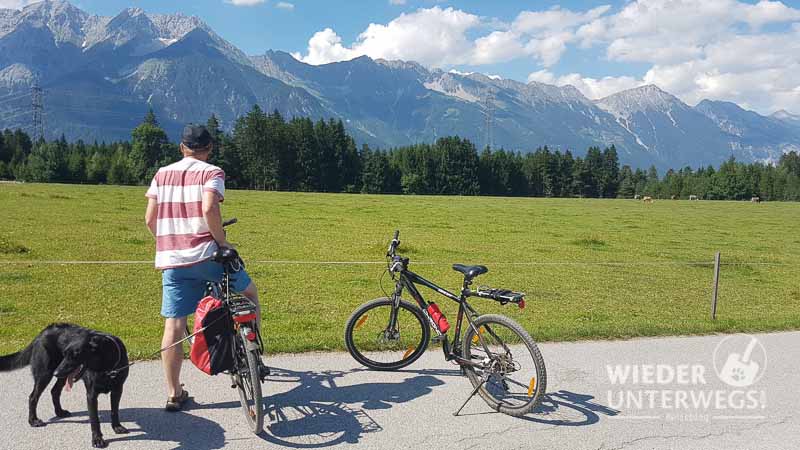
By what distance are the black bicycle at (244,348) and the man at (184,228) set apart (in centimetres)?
20

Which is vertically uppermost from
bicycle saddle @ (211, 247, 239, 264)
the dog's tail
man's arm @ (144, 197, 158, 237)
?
man's arm @ (144, 197, 158, 237)

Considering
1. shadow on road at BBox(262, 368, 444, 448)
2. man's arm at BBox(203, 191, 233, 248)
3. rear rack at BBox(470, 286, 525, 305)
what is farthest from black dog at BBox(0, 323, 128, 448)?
rear rack at BBox(470, 286, 525, 305)

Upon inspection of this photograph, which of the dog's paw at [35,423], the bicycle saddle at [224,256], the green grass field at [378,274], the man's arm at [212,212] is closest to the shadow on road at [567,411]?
the green grass field at [378,274]

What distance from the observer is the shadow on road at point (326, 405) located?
4.70m

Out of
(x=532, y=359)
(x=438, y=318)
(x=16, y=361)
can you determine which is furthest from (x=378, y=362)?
(x=16, y=361)

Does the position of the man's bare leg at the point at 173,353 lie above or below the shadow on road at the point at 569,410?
above

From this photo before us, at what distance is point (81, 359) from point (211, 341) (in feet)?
3.33

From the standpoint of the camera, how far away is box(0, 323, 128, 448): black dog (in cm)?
432

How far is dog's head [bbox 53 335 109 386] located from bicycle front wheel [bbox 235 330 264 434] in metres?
1.11

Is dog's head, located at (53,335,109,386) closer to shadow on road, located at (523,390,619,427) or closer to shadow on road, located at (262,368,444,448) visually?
shadow on road, located at (262,368,444,448)

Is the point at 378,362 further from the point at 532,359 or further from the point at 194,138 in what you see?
the point at 194,138

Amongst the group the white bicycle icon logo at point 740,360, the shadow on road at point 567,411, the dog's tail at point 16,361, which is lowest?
the shadow on road at point 567,411

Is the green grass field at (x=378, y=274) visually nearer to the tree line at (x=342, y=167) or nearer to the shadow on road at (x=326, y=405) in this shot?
the shadow on road at (x=326, y=405)

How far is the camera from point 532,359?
5.18m
